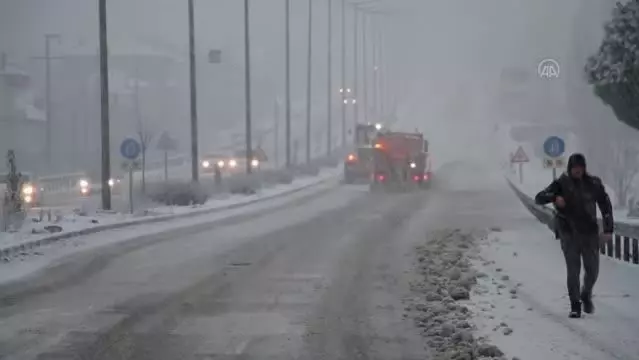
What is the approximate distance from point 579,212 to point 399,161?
136 ft

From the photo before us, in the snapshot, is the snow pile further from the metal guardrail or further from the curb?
the curb

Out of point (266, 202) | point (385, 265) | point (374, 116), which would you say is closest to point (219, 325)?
point (385, 265)

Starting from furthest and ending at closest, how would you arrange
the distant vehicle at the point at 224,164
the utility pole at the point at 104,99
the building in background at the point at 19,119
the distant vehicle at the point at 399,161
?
1. the building in background at the point at 19,119
2. the distant vehicle at the point at 224,164
3. the distant vehicle at the point at 399,161
4. the utility pole at the point at 104,99

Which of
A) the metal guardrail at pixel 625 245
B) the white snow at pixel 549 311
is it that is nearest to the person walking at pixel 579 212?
the white snow at pixel 549 311

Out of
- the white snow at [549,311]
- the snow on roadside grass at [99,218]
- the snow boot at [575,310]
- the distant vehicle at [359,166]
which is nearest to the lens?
the white snow at [549,311]

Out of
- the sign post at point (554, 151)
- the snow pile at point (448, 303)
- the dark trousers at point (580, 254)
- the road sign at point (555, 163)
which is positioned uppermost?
the sign post at point (554, 151)

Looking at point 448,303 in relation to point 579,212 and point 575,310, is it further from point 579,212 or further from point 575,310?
point 579,212

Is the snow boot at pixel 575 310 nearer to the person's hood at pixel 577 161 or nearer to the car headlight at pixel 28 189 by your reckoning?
the person's hood at pixel 577 161

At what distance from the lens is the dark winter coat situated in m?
12.3

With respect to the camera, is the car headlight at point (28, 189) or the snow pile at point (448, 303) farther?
the car headlight at point (28, 189)

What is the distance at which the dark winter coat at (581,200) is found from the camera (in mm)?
12281

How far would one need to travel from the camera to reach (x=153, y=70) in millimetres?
134250

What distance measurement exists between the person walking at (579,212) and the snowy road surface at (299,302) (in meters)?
0.72

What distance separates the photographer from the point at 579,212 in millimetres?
12305
